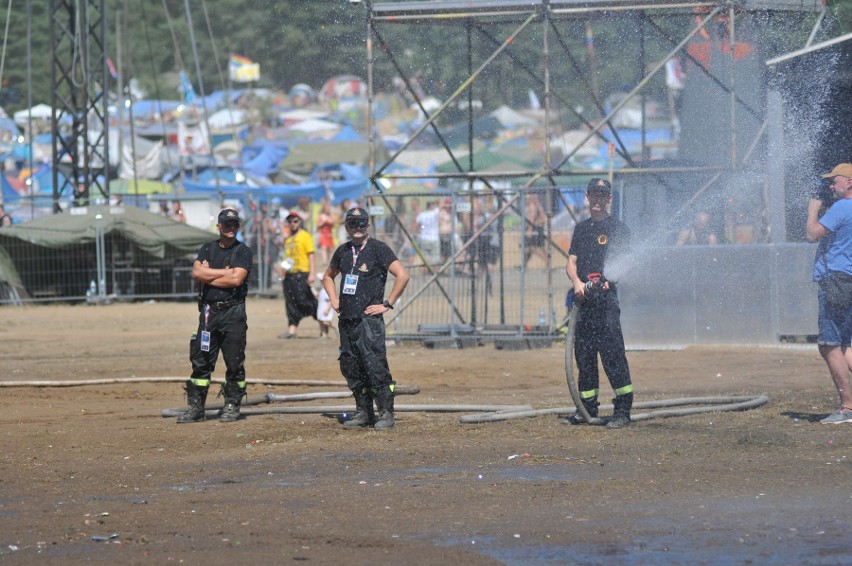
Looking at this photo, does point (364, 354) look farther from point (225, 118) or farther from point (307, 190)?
point (225, 118)

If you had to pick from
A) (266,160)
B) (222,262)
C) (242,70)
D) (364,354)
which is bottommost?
(364,354)

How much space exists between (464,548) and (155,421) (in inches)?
225

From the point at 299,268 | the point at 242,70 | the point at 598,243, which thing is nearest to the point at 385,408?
the point at 598,243

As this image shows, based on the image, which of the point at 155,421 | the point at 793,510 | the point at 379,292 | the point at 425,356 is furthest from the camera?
the point at 425,356

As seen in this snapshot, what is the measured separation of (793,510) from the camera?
7117 millimetres

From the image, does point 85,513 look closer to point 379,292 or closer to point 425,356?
point 379,292

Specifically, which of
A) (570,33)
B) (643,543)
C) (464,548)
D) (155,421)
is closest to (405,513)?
(464,548)

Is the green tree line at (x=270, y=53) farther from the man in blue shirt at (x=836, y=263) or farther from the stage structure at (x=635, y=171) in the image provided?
the man in blue shirt at (x=836, y=263)

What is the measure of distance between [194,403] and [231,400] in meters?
0.34

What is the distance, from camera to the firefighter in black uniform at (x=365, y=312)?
10.6 metres

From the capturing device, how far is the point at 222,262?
11219 mm

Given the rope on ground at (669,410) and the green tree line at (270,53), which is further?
the green tree line at (270,53)

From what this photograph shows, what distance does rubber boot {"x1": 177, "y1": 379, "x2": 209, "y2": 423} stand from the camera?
1129 cm

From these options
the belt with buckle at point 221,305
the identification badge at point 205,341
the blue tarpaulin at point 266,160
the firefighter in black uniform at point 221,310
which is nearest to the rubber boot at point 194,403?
the firefighter in black uniform at point 221,310
